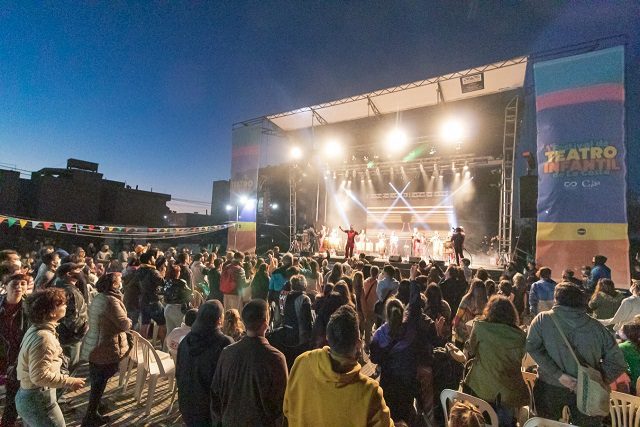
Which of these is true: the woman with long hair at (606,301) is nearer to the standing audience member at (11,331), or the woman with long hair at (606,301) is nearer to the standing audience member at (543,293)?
the standing audience member at (543,293)

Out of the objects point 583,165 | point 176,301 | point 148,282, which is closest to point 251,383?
point 176,301

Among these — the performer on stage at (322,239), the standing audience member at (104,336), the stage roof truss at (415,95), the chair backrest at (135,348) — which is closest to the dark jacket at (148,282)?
the chair backrest at (135,348)

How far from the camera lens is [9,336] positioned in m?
2.70

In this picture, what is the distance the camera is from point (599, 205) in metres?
6.94

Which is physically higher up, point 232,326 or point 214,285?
point 232,326

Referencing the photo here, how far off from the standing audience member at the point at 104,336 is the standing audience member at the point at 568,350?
12.1 feet

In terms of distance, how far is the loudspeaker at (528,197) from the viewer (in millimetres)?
11734

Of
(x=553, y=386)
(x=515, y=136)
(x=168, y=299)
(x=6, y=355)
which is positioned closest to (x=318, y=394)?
(x=553, y=386)

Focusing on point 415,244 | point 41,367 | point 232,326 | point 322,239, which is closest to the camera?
point 41,367

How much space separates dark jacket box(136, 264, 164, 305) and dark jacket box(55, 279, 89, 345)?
1267mm

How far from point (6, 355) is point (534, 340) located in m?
4.43

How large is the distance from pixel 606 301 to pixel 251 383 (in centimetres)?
529

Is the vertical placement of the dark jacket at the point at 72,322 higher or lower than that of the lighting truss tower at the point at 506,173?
lower

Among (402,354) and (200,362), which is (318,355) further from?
(402,354)
